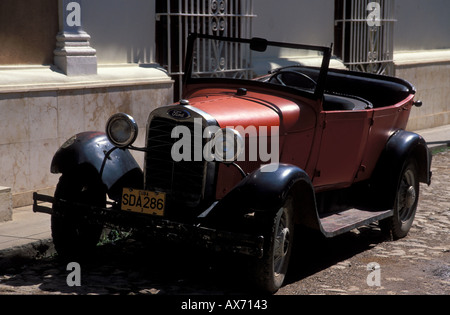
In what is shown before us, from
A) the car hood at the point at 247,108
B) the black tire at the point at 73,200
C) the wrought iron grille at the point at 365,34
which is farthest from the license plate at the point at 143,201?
the wrought iron grille at the point at 365,34

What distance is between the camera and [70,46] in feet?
28.1

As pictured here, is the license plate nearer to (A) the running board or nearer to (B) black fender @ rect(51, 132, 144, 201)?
(B) black fender @ rect(51, 132, 144, 201)

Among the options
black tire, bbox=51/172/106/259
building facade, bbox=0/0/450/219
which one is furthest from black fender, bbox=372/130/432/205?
building facade, bbox=0/0/450/219

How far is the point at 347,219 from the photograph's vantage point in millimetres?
6430

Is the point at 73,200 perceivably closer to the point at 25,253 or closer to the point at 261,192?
the point at 25,253

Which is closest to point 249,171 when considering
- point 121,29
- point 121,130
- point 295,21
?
point 121,130

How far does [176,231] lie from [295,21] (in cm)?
816

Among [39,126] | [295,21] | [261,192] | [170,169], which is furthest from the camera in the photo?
[295,21]

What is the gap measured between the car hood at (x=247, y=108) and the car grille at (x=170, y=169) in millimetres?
321

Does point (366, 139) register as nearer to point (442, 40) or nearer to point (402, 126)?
point (402, 126)

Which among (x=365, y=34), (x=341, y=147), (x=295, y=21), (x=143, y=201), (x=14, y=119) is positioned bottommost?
(x=143, y=201)

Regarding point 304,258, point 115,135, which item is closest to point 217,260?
point 304,258

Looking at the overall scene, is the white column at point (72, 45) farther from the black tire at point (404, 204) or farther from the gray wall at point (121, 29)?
the black tire at point (404, 204)

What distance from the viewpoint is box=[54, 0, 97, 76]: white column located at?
27.9ft
